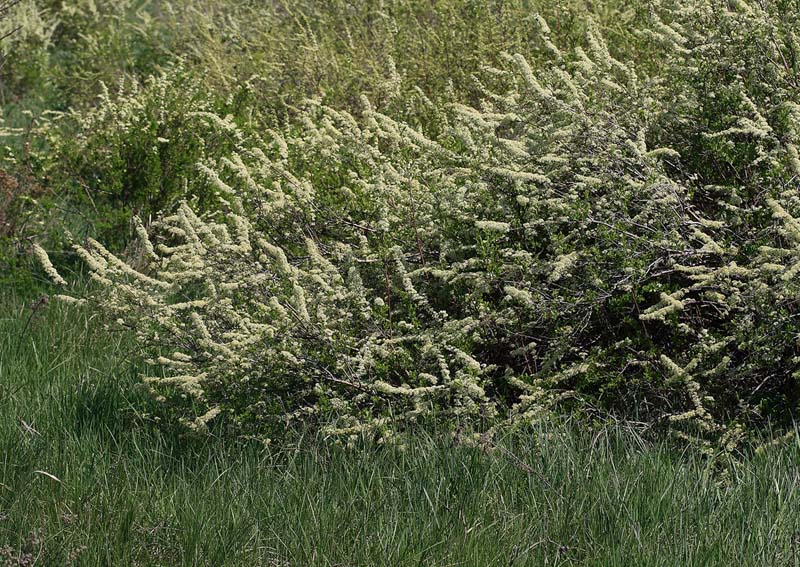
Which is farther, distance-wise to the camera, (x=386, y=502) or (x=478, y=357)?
(x=478, y=357)

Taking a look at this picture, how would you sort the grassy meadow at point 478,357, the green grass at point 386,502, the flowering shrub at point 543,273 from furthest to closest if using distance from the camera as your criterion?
the flowering shrub at point 543,273 → the grassy meadow at point 478,357 → the green grass at point 386,502

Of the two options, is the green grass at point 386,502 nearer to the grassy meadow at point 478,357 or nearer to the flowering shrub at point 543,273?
the grassy meadow at point 478,357

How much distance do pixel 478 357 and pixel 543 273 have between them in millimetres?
392

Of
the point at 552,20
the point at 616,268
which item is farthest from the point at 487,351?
the point at 552,20

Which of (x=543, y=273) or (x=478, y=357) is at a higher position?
(x=543, y=273)

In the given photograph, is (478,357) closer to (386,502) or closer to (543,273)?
(543,273)

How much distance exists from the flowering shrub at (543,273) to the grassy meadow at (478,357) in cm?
1

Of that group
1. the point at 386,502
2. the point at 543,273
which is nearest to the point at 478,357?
the point at 543,273

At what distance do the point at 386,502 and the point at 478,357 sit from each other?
91cm

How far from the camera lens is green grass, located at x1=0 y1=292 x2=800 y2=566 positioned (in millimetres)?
3262

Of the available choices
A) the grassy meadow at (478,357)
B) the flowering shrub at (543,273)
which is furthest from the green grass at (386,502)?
the flowering shrub at (543,273)

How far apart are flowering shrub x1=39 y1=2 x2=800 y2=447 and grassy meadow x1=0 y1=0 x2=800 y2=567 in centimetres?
1

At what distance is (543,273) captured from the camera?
4.25 meters

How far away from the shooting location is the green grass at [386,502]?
3.26 metres
